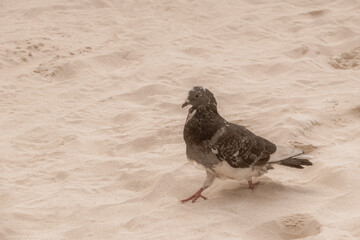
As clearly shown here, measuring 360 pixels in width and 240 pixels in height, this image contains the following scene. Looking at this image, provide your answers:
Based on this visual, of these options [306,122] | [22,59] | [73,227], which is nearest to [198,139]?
[73,227]

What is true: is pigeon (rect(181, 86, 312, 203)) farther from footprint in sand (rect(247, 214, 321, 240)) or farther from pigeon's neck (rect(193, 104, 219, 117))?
footprint in sand (rect(247, 214, 321, 240))

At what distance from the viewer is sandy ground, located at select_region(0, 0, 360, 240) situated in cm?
436

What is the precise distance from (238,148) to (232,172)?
203 millimetres

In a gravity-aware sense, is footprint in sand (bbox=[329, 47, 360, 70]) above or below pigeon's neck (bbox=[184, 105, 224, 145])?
below

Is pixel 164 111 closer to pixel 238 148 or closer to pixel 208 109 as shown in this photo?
pixel 208 109

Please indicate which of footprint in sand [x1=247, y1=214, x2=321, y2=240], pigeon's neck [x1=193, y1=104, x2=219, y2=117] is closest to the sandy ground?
footprint in sand [x1=247, y1=214, x2=321, y2=240]

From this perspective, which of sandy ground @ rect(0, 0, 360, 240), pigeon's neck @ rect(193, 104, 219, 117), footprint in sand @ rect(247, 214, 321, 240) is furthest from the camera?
pigeon's neck @ rect(193, 104, 219, 117)

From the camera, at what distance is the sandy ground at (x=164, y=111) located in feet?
14.3

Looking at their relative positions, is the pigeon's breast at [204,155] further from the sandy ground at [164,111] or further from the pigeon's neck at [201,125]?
the sandy ground at [164,111]

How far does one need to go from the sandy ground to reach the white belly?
0.21 metres

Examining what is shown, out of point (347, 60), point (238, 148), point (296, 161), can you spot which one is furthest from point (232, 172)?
point (347, 60)

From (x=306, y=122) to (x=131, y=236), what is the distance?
245cm

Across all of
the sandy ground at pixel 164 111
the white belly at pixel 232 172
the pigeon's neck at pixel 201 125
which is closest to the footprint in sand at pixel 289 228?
the sandy ground at pixel 164 111

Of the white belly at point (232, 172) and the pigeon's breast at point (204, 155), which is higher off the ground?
the pigeon's breast at point (204, 155)
